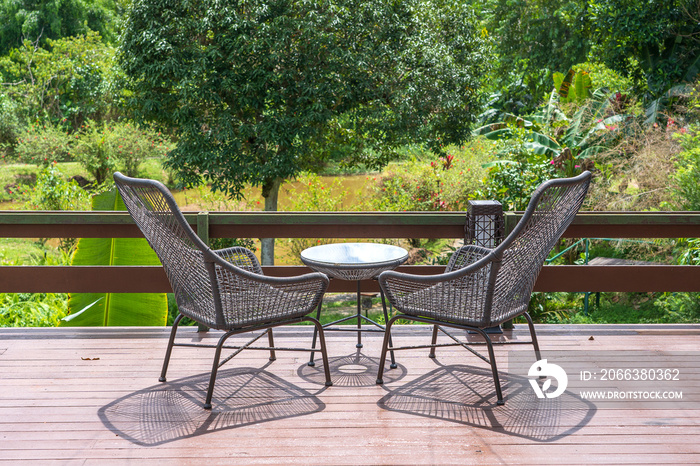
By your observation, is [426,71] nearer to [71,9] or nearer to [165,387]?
[165,387]

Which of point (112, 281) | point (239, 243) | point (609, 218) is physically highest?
point (609, 218)

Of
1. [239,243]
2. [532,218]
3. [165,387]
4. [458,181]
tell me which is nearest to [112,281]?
[165,387]

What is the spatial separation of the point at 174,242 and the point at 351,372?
3.61ft

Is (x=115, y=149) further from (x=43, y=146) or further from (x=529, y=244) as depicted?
(x=529, y=244)

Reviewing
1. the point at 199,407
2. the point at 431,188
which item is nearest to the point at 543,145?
the point at 431,188

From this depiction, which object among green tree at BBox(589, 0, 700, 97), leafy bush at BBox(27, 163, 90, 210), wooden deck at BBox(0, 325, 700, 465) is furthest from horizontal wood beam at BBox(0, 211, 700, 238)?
green tree at BBox(589, 0, 700, 97)

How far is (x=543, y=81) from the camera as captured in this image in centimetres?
1759

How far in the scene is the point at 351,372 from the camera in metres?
3.21

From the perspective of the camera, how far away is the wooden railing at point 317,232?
3768 millimetres

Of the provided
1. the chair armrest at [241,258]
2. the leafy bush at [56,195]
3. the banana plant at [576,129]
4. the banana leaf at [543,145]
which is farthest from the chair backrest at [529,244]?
the banana leaf at [543,145]

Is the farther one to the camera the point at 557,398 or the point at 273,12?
the point at 273,12

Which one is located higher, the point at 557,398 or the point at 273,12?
the point at 273,12

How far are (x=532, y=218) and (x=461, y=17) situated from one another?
8.61m

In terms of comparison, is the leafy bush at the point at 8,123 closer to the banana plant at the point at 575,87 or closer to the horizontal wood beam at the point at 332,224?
the banana plant at the point at 575,87
